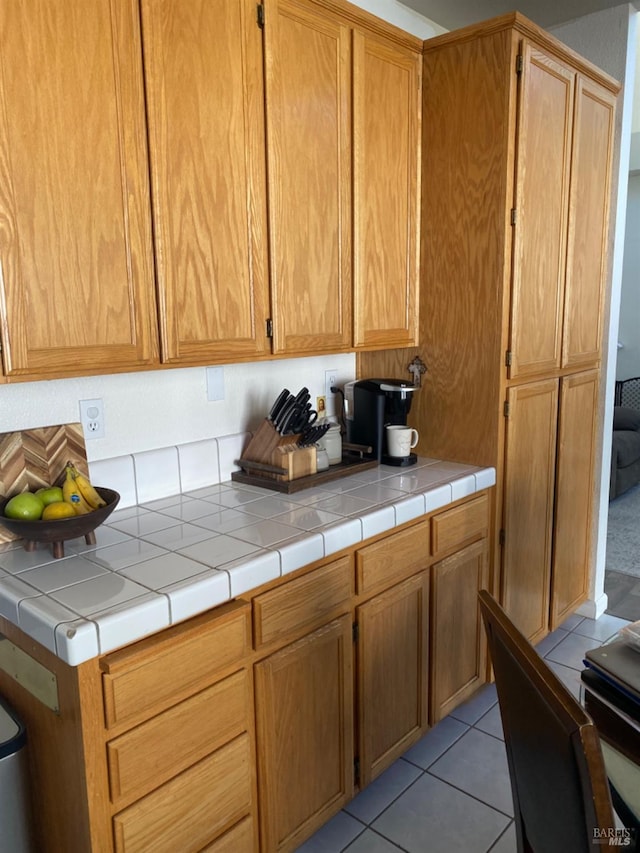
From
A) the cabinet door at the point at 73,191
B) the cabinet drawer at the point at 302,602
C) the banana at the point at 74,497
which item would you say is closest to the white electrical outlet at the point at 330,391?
the cabinet drawer at the point at 302,602

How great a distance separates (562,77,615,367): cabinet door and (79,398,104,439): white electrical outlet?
1.77 metres

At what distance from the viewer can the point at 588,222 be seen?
2672 millimetres

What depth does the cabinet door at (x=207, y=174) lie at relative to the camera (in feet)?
5.17

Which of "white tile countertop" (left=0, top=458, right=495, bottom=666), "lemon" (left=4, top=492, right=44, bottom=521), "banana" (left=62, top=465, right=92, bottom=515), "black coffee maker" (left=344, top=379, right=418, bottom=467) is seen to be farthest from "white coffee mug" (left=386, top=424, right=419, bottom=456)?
"lemon" (left=4, top=492, right=44, bottom=521)

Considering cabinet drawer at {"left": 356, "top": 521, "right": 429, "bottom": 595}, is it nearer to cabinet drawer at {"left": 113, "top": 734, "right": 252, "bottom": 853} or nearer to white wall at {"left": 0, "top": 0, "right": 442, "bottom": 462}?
cabinet drawer at {"left": 113, "top": 734, "right": 252, "bottom": 853}

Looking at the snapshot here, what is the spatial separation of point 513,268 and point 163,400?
1.24m

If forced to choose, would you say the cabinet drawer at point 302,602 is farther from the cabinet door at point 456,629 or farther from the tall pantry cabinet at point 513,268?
the tall pantry cabinet at point 513,268

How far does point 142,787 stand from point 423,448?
1.54m

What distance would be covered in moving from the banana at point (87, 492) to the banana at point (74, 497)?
1 cm

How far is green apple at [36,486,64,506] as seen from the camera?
157cm

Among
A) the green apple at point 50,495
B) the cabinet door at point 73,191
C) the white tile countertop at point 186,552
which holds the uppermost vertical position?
the cabinet door at point 73,191

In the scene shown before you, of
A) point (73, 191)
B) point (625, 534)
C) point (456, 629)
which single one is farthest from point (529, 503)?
point (625, 534)

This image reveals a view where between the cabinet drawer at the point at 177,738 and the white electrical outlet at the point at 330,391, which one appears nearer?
the cabinet drawer at the point at 177,738

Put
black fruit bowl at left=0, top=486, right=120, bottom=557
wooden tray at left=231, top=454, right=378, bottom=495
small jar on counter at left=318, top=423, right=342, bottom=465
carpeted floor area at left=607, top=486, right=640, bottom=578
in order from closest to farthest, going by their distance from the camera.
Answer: black fruit bowl at left=0, top=486, right=120, bottom=557 → wooden tray at left=231, top=454, right=378, bottom=495 → small jar on counter at left=318, top=423, right=342, bottom=465 → carpeted floor area at left=607, top=486, right=640, bottom=578
